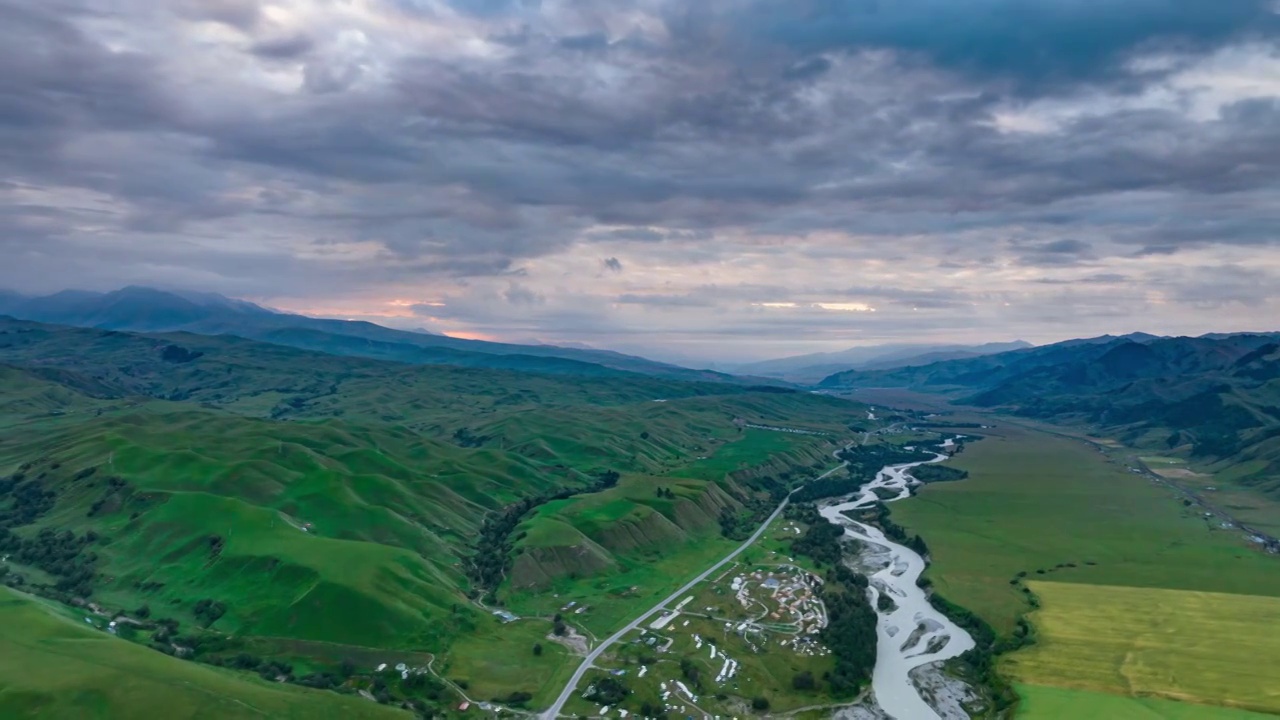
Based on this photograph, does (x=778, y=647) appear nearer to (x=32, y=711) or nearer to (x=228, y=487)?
(x=32, y=711)

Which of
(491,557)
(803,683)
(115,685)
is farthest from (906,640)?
(115,685)

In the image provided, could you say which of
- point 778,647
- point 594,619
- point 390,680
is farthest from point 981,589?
point 390,680

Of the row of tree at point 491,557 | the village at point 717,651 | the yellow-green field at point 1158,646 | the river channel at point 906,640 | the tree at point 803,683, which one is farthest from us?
the row of tree at point 491,557

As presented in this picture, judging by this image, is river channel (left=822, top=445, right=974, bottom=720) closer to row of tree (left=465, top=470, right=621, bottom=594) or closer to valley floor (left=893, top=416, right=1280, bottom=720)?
valley floor (left=893, top=416, right=1280, bottom=720)

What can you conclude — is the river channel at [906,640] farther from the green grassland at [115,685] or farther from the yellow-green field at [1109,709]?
the green grassland at [115,685]

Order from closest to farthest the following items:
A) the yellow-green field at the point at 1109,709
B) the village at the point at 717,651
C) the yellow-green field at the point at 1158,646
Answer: the yellow-green field at the point at 1109,709, the village at the point at 717,651, the yellow-green field at the point at 1158,646

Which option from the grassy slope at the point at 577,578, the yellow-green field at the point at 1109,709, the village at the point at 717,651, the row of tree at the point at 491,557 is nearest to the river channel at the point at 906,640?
the village at the point at 717,651

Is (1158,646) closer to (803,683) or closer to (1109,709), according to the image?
(1109,709)
